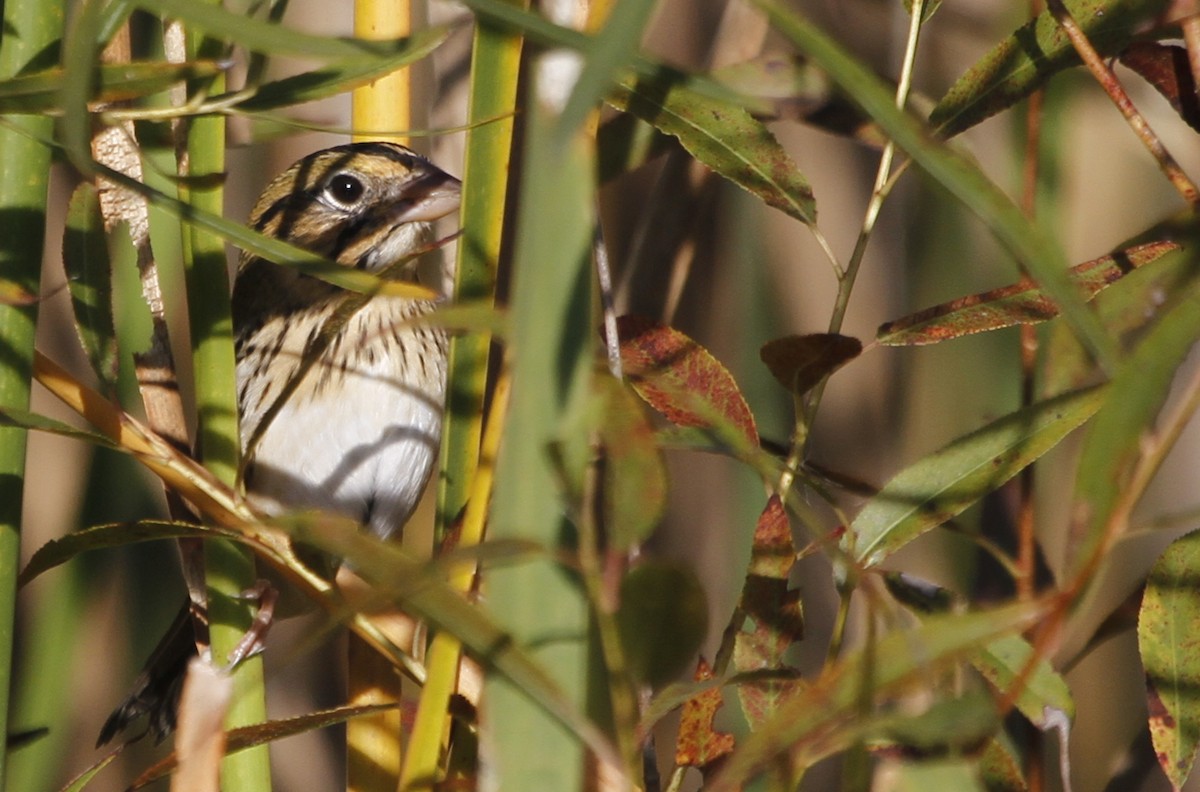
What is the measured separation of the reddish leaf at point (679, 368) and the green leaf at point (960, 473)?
0.06 metres

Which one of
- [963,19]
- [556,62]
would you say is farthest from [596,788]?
[963,19]

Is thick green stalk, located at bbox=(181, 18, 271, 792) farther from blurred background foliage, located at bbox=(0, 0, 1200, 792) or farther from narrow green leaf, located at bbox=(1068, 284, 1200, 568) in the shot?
→ blurred background foliage, located at bbox=(0, 0, 1200, 792)

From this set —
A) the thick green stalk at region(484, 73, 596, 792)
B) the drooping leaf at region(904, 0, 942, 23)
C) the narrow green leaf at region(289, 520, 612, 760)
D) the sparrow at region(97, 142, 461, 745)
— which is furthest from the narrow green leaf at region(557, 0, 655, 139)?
the sparrow at region(97, 142, 461, 745)

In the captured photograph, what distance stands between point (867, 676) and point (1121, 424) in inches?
3.2

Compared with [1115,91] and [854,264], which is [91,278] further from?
[1115,91]

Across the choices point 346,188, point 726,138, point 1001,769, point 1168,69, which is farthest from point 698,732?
point 346,188

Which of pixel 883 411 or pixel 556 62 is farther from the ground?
pixel 556 62

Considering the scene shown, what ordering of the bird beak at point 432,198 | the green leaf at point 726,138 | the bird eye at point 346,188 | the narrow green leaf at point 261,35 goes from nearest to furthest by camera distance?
the narrow green leaf at point 261,35
the green leaf at point 726,138
the bird beak at point 432,198
the bird eye at point 346,188

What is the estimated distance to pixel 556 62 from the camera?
18.9 inches

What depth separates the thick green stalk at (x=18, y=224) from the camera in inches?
20.4

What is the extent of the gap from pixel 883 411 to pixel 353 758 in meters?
0.76

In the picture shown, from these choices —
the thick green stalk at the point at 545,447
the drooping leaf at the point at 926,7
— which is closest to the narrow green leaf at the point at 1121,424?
the thick green stalk at the point at 545,447

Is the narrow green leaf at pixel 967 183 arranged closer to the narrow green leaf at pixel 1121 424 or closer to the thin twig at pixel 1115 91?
the narrow green leaf at pixel 1121 424

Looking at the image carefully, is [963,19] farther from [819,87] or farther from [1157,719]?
[1157,719]
